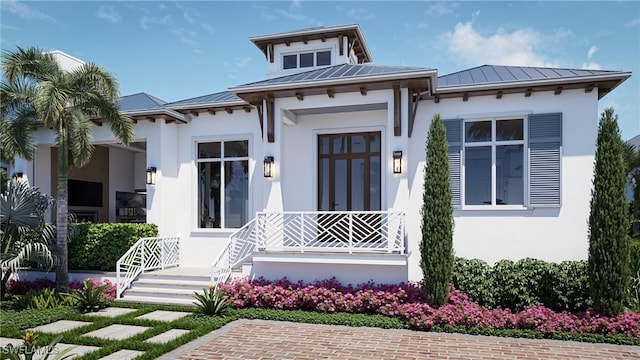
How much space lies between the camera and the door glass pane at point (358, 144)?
11.0 m

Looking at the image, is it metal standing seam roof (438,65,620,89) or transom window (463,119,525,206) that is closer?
metal standing seam roof (438,65,620,89)

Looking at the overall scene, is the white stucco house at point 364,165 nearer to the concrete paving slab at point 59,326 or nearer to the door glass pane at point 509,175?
the door glass pane at point 509,175

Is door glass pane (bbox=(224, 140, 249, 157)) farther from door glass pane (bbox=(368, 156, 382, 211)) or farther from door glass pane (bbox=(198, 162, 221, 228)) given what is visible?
door glass pane (bbox=(368, 156, 382, 211))

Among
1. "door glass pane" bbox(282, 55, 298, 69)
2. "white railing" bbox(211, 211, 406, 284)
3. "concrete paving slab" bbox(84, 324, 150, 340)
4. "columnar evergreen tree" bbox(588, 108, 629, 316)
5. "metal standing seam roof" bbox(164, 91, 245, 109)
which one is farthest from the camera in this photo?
"door glass pane" bbox(282, 55, 298, 69)

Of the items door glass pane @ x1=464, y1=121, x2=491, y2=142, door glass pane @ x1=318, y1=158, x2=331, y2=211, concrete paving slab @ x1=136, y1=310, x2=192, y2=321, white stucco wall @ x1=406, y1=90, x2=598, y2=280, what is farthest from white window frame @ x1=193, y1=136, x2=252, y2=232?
door glass pane @ x1=464, y1=121, x2=491, y2=142

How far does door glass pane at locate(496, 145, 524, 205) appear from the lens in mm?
9670

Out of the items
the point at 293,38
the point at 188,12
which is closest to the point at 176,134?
the point at 188,12

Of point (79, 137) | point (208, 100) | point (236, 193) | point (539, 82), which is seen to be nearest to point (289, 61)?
point (208, 100)

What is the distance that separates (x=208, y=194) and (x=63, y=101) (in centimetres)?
433

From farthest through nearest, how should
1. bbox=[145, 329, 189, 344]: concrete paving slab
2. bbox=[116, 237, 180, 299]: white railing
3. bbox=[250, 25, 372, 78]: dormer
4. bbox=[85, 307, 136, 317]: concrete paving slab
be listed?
bbox=[250, 25, 372, 78]: dormer < bbox=[116, 237, 180, 299]: white railing < bbox=[85, 307, 136, 317]: concrete paving slab < bbox=[145, 329, 189, 344]: concrete paving slab

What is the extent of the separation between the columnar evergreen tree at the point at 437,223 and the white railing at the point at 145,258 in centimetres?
677

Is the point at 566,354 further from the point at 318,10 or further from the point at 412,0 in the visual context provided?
the point at 318,10

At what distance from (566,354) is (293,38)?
440 inches

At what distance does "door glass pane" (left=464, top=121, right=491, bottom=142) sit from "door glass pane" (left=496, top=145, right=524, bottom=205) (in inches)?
15.9
